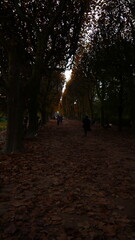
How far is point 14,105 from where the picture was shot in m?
11.0

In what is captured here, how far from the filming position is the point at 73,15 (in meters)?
15.5

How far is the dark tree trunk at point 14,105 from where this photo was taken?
10862 millimetres

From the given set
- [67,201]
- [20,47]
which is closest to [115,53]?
[20,47]

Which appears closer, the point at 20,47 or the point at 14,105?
the point at 14,105

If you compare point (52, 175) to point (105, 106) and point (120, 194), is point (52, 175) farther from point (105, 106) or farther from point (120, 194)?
point (105, 106)

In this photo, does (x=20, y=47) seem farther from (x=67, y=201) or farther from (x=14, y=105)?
(x=67, y=201)

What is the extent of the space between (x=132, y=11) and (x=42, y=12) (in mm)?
9985

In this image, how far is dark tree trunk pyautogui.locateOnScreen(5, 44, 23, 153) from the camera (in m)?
10.9

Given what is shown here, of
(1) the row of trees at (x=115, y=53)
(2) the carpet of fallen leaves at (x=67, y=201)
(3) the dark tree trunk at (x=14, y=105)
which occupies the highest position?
(1) the row of trees at (x=115, y=53)

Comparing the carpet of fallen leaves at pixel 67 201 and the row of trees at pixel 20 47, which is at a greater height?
the row of trees at pixel 20 47

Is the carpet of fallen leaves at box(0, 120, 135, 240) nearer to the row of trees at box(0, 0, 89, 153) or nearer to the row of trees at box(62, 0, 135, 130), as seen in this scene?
the row of trees at box(0, 0, 89, 153)

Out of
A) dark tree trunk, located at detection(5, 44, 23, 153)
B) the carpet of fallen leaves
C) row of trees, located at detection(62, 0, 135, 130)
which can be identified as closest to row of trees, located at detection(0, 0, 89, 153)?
dark tree trunk, located at detection(5, 44, 23, 153)

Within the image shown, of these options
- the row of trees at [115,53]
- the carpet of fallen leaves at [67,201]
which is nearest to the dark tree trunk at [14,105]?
the carpet of fallen leaves at [67,201]

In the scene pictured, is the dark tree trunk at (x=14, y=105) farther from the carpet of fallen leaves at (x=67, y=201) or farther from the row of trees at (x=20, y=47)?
the carpet of fallen leaves at (x=67, y=201)
